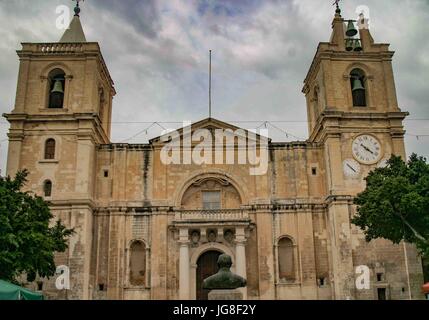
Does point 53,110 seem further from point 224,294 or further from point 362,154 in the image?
point 224,294

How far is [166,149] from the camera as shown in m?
32.7

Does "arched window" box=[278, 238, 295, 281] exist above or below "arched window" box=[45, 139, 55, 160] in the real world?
below

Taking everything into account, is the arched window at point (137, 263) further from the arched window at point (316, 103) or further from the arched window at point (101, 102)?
the arched window at point (316, 103)

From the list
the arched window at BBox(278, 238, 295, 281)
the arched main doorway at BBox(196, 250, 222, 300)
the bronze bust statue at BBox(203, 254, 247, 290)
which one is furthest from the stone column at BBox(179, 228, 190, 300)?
the bronze bust statue at BBox(203, 254, 247, 290)

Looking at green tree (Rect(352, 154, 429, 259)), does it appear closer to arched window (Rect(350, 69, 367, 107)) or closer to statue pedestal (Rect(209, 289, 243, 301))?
statue pedestal (Rect(209, 289, 243, 301))

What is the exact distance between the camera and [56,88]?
3212 centimetres

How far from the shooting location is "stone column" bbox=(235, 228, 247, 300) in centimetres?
2936

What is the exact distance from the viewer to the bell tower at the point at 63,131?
1155 inches

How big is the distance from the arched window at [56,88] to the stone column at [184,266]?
450 inches

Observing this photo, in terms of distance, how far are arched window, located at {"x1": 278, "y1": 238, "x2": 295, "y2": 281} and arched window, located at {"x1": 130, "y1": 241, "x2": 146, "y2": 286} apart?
8174mm

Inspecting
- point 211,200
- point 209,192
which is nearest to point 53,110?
point 209,192

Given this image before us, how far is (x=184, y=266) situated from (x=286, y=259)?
6.24 meters
